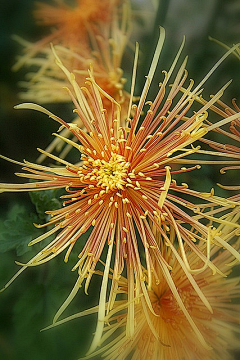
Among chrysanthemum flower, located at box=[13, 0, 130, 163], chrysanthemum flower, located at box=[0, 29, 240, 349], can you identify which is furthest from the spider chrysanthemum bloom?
chrysanthemum flower, located at box=[13, 0, 130, 163]

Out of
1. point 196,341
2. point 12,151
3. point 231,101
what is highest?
point 12,151

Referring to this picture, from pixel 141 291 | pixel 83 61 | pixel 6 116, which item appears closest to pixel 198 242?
pixel 141 291

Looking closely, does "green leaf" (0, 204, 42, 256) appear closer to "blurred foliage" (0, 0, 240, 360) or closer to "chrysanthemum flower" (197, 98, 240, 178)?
"blurred foliage" (0, 0, 240, 360)

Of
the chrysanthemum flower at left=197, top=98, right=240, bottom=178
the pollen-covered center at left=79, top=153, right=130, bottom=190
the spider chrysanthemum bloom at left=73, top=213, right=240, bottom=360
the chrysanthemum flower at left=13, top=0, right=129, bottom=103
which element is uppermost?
the chrysanthemum flower at left=13, top=0, right=129, bottom=103

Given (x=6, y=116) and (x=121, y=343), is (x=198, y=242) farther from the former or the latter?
(x=6, y=116)

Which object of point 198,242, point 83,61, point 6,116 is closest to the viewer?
point 198,242

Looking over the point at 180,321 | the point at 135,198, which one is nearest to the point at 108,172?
the point at 135,198

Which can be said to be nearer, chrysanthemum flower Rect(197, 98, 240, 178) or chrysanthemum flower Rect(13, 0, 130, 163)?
chrysanthemum flower Rect(197, 98, 240, 178)
